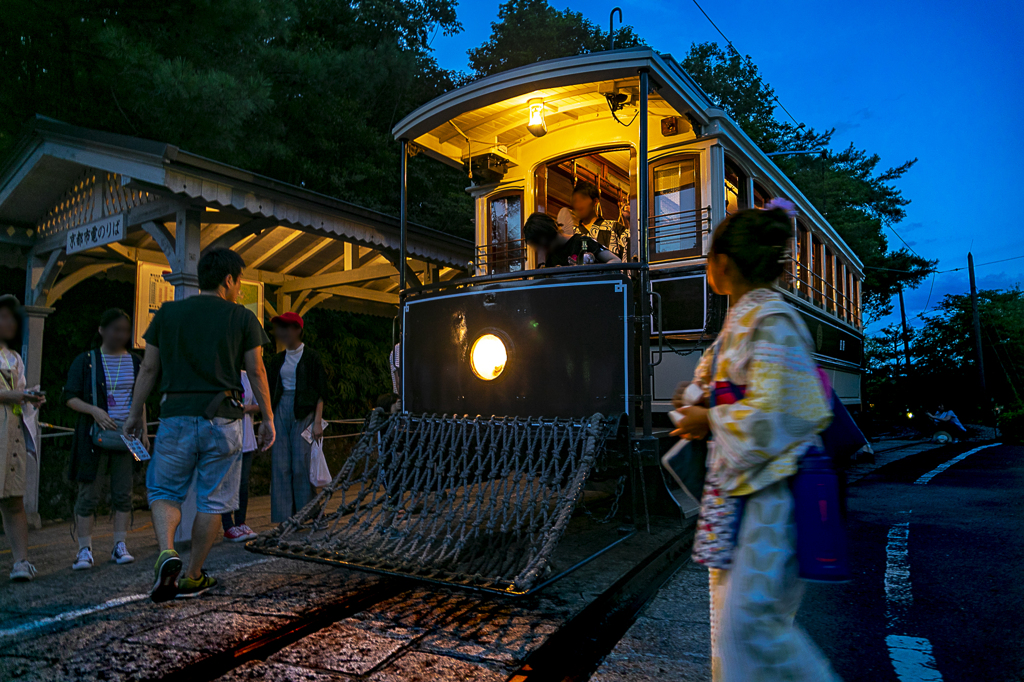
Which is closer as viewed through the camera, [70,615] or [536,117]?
[70,615]

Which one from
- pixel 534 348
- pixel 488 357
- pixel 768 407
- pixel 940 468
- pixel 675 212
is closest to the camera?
pixel 768 407

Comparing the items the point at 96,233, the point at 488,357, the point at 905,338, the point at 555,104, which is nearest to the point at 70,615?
the point at 488,357

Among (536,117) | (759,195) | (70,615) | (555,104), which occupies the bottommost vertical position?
(70,615)

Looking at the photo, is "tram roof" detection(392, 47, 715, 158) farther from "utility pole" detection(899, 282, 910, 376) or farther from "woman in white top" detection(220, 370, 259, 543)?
"utility pole" detection(899, 282, 910, 376)

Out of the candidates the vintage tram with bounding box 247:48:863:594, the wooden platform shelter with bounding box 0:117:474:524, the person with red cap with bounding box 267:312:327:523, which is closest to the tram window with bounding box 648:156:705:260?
the vintage tram with bounding box 247:48:863:594

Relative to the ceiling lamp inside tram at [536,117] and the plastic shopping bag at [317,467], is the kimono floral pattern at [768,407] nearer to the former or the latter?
the plastic shopping bag at [317,467]

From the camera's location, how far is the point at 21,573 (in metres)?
4.17

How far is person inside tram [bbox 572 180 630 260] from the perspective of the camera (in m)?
6.88

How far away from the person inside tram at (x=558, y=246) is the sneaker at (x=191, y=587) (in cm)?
358

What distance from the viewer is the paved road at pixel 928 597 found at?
2.88 metres

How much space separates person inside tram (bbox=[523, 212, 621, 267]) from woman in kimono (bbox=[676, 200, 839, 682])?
3.79 m

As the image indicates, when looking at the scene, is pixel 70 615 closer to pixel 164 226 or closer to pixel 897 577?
pixel 164 226

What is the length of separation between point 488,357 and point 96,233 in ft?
15.0

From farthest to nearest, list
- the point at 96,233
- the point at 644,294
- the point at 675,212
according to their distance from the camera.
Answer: the point at 96,233 < the point at 675,212 < the point at 644,294
